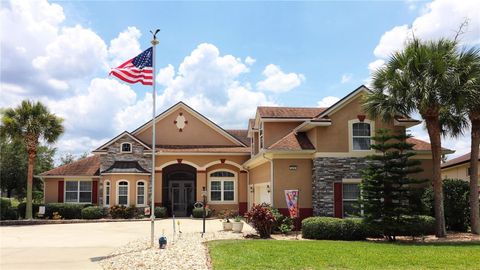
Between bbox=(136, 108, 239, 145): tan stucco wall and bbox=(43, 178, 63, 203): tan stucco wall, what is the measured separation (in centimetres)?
670

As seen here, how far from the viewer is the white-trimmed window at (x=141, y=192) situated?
31.3m

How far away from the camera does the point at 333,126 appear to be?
842 inches

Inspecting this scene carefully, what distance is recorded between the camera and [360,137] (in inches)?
849

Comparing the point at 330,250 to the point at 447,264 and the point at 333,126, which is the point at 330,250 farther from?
the point at 333,126

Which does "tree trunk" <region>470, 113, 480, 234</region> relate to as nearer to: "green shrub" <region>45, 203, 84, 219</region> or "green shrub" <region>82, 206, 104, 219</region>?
"green shrub" <region>82, 206, 104, 219</region>

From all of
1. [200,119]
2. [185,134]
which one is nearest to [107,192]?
[185,134]

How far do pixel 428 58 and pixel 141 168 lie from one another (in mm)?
20463

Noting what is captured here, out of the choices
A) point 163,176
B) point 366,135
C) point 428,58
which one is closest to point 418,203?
point 366,135

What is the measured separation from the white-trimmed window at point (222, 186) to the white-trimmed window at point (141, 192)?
4.59m

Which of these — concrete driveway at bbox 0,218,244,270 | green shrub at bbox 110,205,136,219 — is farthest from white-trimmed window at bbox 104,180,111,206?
concrete driveway at bbox 0,218,244,270

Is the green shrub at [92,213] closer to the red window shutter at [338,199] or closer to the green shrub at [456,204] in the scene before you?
the red window shutter at [338,199]

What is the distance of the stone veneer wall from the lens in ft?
68.7

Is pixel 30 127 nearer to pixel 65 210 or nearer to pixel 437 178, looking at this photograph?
pixel 65 210

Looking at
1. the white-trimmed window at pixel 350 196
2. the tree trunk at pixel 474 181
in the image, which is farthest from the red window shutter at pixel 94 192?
the tree trunk at pixel 474 181
